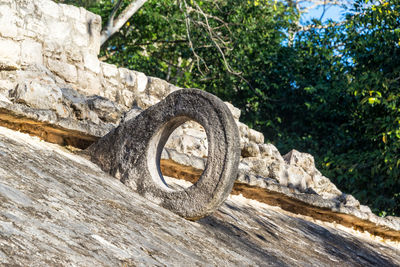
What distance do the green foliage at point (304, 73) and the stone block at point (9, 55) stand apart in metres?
4.83

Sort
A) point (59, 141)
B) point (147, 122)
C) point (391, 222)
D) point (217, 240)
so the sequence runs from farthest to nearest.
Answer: point (391, 222) < point (59, 141) < point (147, 122) < point (217, 240)

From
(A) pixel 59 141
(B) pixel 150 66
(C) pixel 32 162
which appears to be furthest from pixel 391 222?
(B) pixel 150 66

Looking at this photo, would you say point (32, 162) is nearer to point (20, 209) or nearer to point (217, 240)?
point (20, 209)

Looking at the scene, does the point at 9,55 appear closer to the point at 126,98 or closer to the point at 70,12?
the point at 70,12

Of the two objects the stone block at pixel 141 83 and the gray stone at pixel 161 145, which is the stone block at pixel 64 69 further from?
the gray stone at pixel 161 145

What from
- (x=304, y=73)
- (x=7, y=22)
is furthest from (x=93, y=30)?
(x=304, y=73)

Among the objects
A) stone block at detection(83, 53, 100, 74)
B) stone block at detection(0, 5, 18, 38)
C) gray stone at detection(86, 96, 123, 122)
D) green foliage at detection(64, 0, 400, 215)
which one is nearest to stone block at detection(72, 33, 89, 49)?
stone block at detection(83, 53, 100, 74)

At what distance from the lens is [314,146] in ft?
34.3

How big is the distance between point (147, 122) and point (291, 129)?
809cm

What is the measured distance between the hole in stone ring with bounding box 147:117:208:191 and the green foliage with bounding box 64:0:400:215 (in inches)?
171

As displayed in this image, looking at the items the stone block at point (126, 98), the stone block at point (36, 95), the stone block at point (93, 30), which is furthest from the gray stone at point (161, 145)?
the stone block at point (93, 30)

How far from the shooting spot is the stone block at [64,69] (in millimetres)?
4684

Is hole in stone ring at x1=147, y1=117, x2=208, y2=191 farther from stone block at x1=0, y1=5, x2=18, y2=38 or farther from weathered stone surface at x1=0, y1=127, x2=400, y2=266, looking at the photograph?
stone block at x1=0, y1=5, x2=18, y2=38

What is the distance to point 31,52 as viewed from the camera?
4496 millimetres
